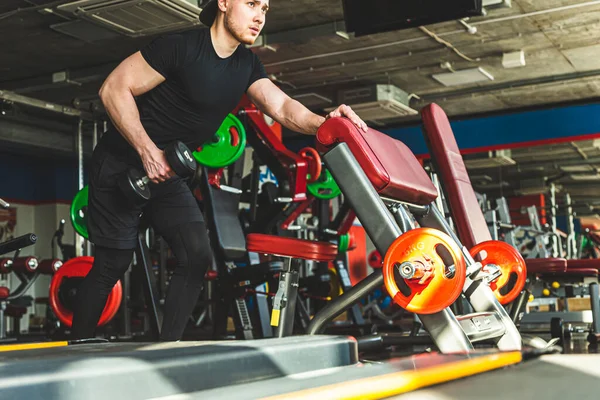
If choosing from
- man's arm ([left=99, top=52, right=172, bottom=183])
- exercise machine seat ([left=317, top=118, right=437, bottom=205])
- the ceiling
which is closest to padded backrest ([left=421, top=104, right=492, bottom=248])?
exercise machine seat ([left=317, top=118, right=437, bottom=205])

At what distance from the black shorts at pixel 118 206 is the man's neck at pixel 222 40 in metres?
0.42

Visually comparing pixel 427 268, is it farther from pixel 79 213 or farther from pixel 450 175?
pixel 79 213

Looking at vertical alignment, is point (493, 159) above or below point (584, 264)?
above

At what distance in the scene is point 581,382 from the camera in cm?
129

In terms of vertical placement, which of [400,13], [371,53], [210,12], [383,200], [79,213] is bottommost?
[383,200]

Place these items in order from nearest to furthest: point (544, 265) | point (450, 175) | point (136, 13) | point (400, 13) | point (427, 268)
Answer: point (427, 268) → point (450, 175) → point (544, 265) → point (400, 13) → point (136, 13)

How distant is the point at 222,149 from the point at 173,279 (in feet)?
5.97

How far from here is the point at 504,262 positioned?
8.96ft

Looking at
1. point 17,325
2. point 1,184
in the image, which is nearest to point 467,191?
point 17,325

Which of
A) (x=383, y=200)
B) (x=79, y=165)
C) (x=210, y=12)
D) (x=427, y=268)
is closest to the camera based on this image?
(x=427, y=268)

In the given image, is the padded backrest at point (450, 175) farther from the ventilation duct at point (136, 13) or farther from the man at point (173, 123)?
the ventilation duct at point (136, 13)

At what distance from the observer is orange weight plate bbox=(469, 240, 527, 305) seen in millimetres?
2697

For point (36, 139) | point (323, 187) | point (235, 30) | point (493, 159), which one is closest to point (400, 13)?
point (323, 187)

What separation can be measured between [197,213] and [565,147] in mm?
10775
